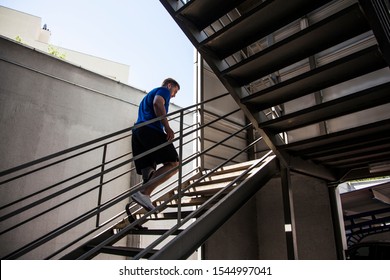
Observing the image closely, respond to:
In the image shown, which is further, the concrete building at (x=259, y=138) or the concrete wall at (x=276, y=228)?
the concrete wall at (x=276, y=228)

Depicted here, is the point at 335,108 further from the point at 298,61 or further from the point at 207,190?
the point at 207,190

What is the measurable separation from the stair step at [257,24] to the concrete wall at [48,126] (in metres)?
2.78

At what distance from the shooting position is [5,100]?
3443 mm

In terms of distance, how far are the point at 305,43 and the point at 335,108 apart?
2.28ft

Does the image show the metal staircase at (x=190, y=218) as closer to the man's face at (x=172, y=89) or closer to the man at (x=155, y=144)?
the man at (x=155, y=144)

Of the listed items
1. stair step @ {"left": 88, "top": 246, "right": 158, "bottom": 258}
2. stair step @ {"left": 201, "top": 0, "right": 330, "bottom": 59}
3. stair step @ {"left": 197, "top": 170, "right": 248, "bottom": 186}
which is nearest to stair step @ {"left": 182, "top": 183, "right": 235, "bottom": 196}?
stair step @ {"left": 197, "top": 170, "right": 248, "bottom": 186}

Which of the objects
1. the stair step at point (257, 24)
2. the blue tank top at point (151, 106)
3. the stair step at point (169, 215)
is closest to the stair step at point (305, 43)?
the stair step at point (257, 24)

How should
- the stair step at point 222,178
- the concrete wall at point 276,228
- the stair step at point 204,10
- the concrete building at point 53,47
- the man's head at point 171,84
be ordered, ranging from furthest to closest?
the concrete building at point 53,47 → the concrete wall at point 276,228 → the stair step at point 222,178 → the man's head at point 171,84 → the stair step at point 204,10

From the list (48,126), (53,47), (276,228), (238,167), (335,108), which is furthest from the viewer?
(53,47)

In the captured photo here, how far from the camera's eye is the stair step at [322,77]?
5.95 feet

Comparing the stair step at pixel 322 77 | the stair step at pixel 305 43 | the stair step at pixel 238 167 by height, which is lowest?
the stair step at pixel 238 167

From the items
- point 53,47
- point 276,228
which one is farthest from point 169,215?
point 53,47

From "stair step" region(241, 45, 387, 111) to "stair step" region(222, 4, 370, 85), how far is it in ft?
0.47

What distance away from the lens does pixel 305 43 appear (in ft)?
6.24
